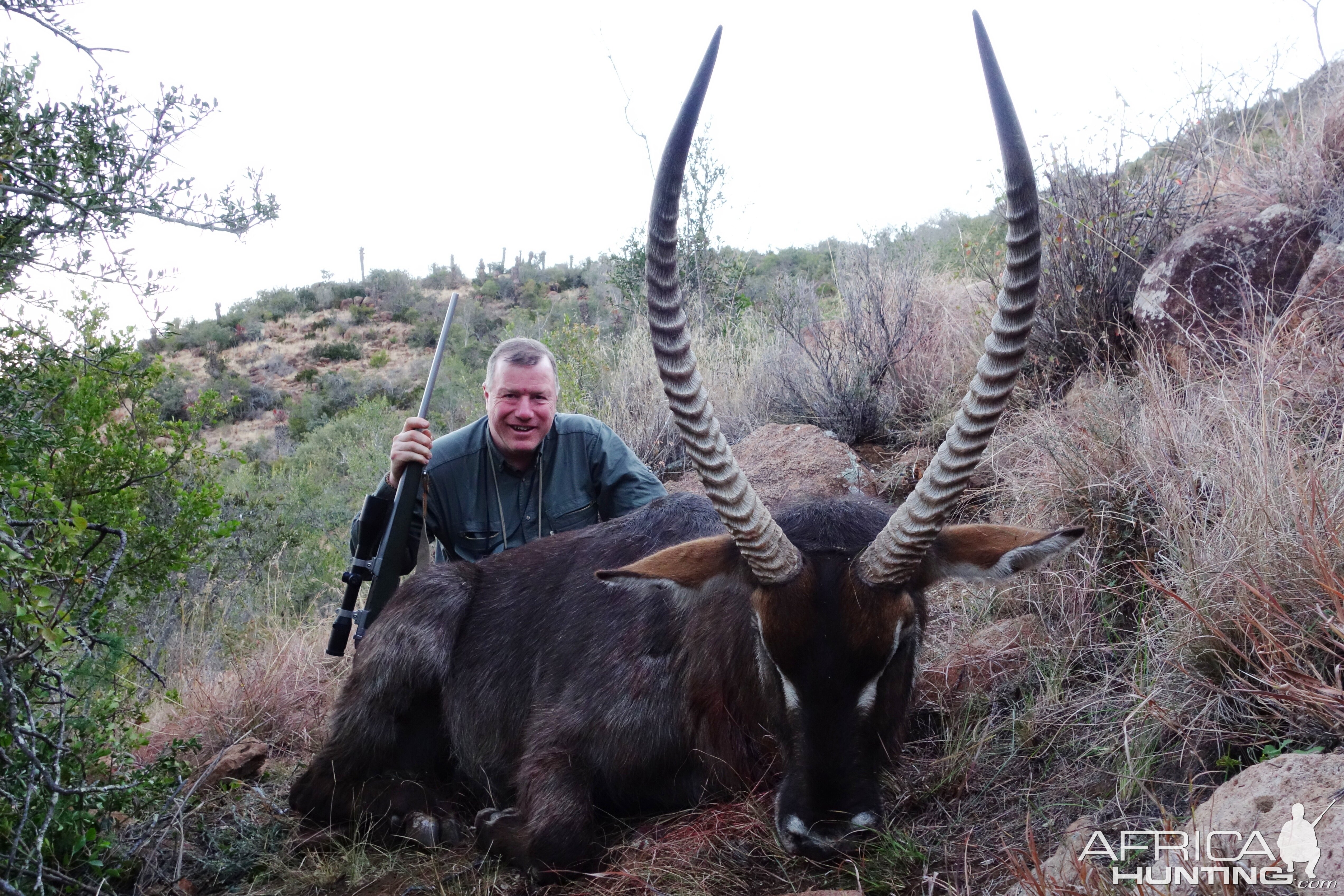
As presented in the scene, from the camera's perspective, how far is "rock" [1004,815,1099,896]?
7.64ft

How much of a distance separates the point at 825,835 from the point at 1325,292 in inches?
193

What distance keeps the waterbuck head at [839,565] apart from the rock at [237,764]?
2744mm

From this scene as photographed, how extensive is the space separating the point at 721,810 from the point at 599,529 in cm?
153

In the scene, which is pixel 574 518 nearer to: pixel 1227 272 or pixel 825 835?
pixel 825 835

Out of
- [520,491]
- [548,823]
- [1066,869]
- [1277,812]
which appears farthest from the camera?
[520,491]

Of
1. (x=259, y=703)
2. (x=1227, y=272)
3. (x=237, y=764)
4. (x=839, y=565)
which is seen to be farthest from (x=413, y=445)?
(x=1227, y=272)

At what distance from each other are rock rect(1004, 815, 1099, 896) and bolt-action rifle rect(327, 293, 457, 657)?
3500 mm

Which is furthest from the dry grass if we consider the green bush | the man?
the man

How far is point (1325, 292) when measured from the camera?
221 inches

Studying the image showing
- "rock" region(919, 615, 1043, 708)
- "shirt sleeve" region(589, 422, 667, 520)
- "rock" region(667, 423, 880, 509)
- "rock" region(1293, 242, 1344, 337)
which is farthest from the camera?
"rock" region(667, 423, 880, 509)

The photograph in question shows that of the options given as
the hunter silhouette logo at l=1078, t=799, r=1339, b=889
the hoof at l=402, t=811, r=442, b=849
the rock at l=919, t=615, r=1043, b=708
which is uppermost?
the hunter silhouette logo at l=1078, t=799, r=1339, b=889

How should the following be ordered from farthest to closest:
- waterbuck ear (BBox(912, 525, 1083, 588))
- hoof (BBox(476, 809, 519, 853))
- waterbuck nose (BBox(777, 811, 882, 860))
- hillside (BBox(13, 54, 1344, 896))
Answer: hoof (BBox(476, 809, 519, 853)), waterbuck ear (BBox(912, 525, 1083, 588)), hillside (BBox(13, 54, 1344, 896)), waterbuck nose (BBox(777, 811, 882, 860))

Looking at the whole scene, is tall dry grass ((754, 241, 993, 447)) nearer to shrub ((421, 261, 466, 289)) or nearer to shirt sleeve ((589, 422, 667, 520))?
shirt sleeve ((589, 422, 667, 520))

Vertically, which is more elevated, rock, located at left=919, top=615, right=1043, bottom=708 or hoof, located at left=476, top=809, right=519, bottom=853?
rock, located at left=919, top=615, right=1043, bottom=708
